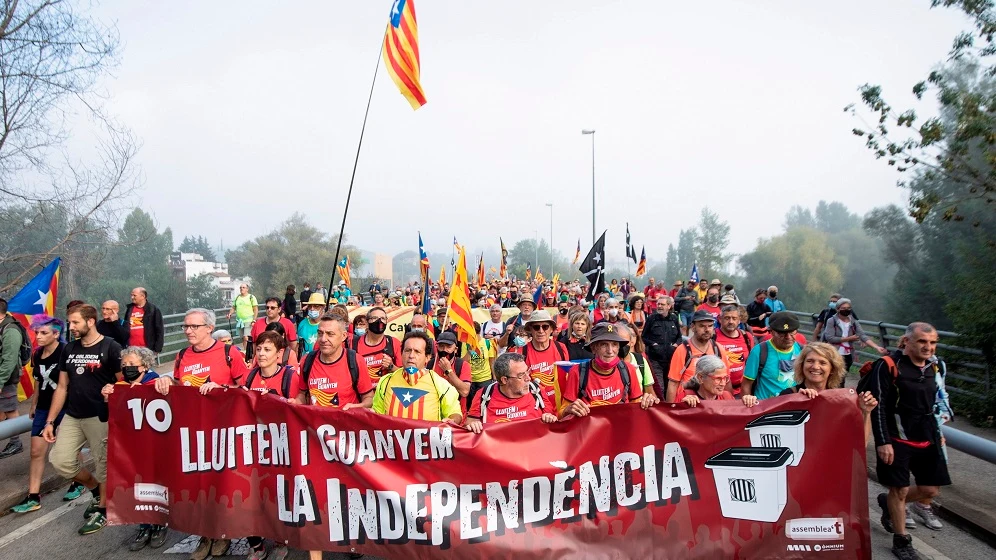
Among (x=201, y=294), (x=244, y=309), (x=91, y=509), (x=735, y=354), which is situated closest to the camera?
(x=91, y=509)

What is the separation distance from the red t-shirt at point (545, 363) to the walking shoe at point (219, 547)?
3.04 metres

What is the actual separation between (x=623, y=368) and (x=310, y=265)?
60562 mm

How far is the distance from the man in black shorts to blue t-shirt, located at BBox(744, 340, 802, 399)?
641mm

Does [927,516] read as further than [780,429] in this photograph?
Yes

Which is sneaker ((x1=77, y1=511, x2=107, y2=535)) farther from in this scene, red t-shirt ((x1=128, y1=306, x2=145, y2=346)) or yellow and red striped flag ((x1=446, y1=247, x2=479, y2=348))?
red t-shirt ((x1=128, y1=306, x2=145, y2=346))

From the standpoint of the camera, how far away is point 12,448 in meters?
6.66

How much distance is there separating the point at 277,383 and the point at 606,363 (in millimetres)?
2768

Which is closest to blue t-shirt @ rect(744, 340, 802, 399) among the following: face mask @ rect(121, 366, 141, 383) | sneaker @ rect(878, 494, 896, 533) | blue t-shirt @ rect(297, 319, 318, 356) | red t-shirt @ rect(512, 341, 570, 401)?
sneaker @ rect(878, 494, 896, 533)

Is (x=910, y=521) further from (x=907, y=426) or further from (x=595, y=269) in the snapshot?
(x=595, y=269)

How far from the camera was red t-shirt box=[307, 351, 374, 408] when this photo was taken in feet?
16.0

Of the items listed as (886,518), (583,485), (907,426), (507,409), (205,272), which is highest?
(205,272)

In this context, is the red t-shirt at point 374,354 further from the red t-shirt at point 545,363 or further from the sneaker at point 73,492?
the sneaker at point 73,492

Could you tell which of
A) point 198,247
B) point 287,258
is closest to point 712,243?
point 287,258

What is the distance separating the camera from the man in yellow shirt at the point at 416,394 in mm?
4359
